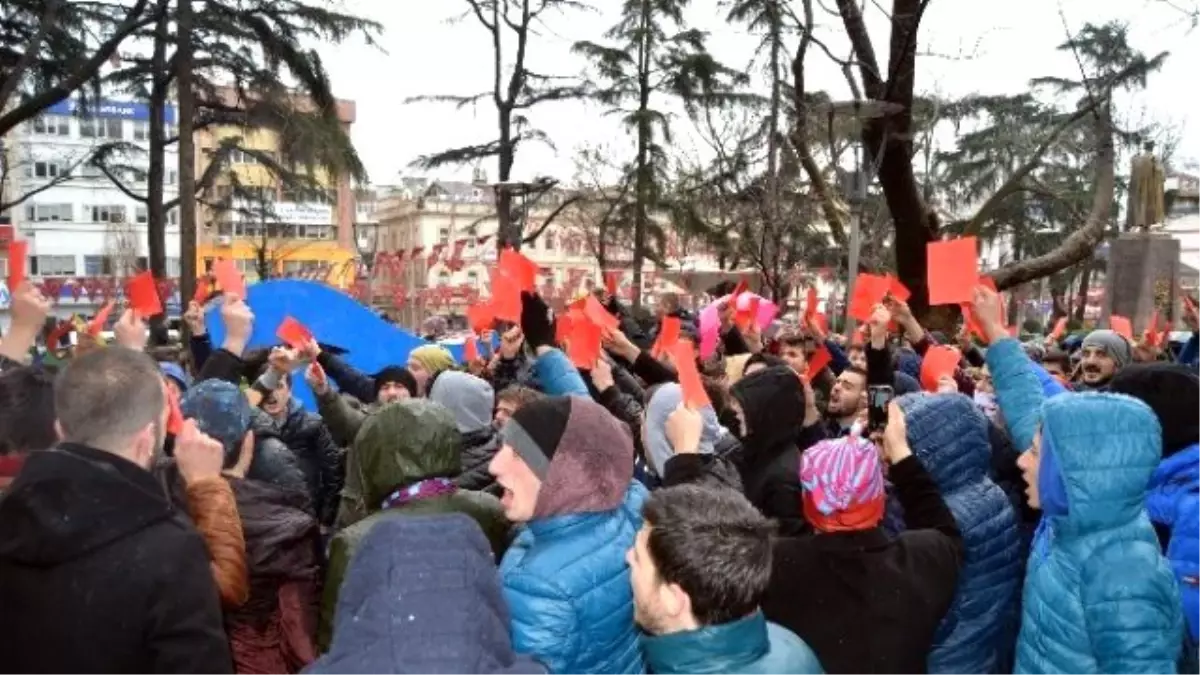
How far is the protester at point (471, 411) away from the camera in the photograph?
442 cm

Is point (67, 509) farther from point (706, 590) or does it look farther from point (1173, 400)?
point (1173, 400)

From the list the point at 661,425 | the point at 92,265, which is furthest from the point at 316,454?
the point at 92,265

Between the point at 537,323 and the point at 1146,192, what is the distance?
1148 centimetres

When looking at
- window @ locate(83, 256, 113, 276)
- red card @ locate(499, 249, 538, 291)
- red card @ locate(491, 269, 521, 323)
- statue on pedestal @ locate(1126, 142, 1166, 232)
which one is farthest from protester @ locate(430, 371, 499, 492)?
window @ locate(83, 256, 113, 276)

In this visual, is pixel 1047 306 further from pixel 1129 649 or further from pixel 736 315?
pixel 1129 649

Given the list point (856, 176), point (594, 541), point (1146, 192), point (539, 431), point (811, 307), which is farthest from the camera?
point (1146, 192)

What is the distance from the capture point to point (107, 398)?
2.35m

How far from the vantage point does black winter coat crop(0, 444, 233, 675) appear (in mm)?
2207

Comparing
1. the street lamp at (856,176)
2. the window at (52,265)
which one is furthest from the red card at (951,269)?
the window at (52,265)

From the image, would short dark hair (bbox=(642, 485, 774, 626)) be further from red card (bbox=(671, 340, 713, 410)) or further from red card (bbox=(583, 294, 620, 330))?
red card (bbox=(583, 294, 620, 330))

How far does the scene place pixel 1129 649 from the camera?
2504 millimetres

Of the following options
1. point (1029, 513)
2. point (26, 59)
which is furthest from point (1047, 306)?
point (1029, 513)

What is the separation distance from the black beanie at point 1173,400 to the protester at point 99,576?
2.85 m

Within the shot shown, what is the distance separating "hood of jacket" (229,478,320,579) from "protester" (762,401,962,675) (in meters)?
1.40
